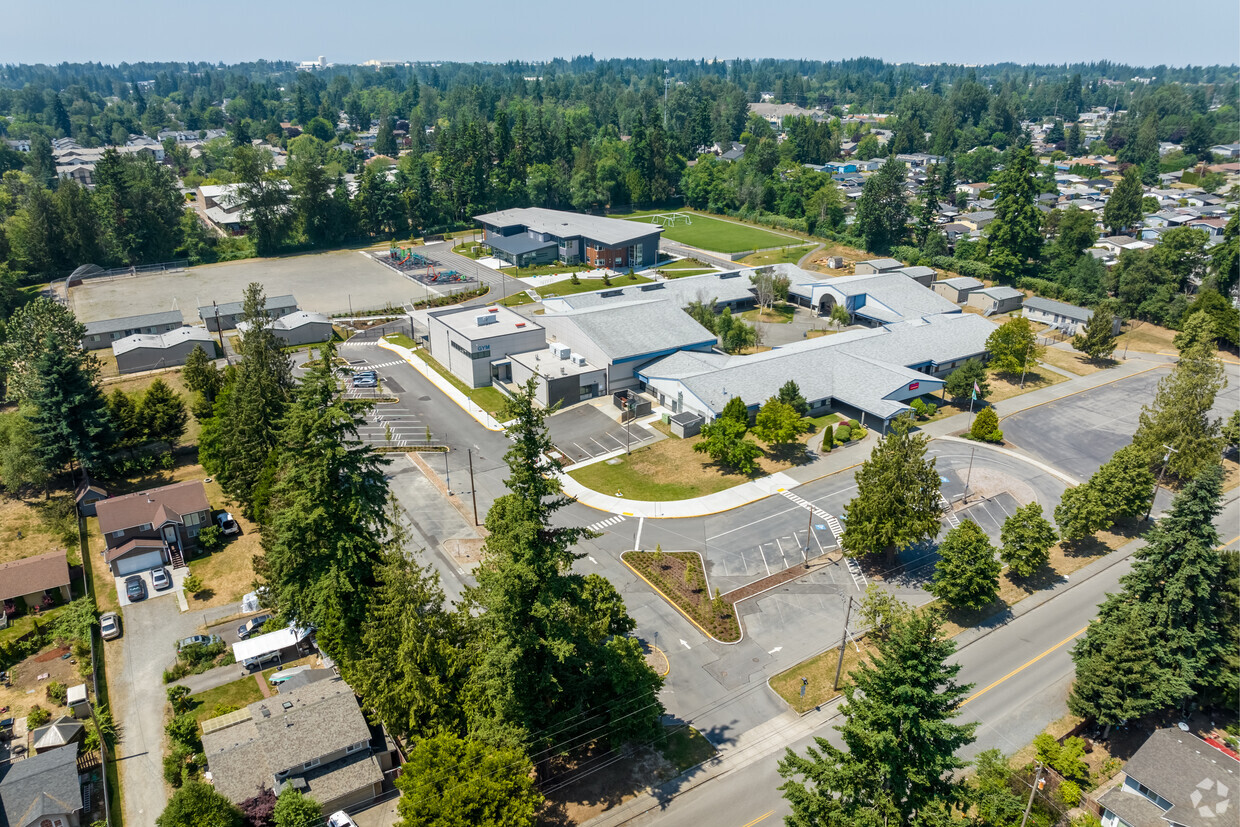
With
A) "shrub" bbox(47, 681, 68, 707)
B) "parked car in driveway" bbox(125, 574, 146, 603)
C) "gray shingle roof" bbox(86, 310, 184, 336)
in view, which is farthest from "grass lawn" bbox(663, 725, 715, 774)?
"gray shingle roof" bbox(86, 310, 184, 336)

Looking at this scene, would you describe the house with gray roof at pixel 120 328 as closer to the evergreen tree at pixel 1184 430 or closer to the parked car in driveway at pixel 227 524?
the parked car in driveway at pixel 227 524

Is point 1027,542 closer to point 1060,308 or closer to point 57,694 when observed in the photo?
point 57,694

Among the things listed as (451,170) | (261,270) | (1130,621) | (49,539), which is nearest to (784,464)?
(1130,621)

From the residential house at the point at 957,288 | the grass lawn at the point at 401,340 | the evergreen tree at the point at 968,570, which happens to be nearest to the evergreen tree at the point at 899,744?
the evergreen tree at the point at 968,570

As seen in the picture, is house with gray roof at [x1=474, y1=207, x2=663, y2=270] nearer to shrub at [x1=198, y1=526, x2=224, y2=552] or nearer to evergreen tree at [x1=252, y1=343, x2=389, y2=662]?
shrub at [x1=198, y1=526, x2=224, y2=552]

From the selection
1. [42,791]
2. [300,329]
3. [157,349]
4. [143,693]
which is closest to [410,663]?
[42,791]

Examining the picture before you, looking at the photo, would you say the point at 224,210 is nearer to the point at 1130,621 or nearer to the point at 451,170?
the point at 451,170
